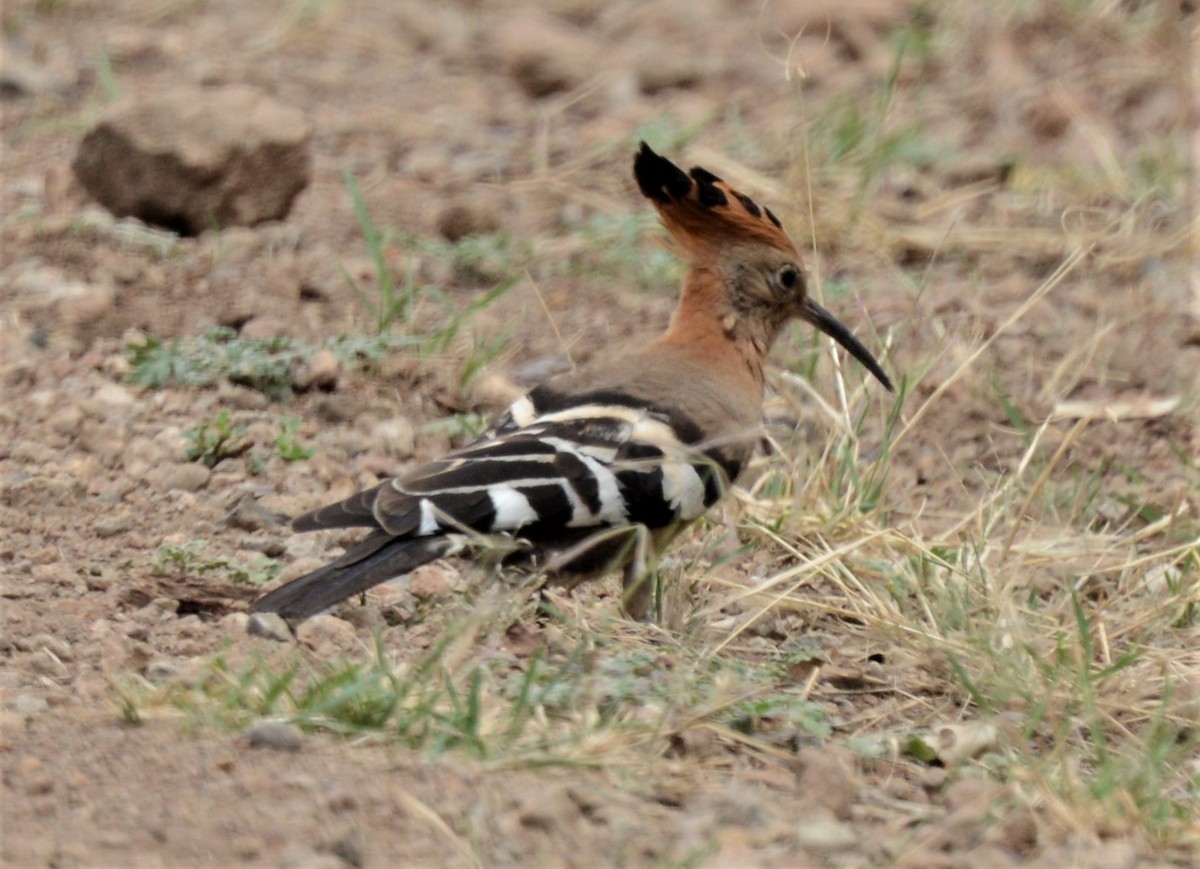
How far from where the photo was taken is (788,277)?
3852mm

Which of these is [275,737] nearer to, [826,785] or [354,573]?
[354,573]

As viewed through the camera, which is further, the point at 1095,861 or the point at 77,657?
the point at 77,657

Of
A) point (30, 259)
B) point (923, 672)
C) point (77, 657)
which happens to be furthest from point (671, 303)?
point (77, 657)

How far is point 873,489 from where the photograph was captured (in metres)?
3.76

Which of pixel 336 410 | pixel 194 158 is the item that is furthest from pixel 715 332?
pixel 194 158

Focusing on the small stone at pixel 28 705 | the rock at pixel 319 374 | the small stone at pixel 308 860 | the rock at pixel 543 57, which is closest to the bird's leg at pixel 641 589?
the small stone at pixel 28 705

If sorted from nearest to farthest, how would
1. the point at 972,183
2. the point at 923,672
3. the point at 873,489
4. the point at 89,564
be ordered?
Answer: the point at 923,672 < the point at 89,564 < the point at 873,489 < the point at 972,183

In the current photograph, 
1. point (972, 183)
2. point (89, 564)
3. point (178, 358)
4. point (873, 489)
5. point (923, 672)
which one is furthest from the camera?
point (972, 183)

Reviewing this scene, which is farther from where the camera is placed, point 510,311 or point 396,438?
point 510,311

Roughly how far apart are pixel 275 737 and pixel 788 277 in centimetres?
174

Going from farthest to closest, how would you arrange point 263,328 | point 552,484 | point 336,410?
point 263,328 → point 336,410 → point 552,484

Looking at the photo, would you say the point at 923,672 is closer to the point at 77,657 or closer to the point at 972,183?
the point at 77,657

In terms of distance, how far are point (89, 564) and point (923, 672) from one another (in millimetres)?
1456

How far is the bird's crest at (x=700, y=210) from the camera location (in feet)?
12.3
